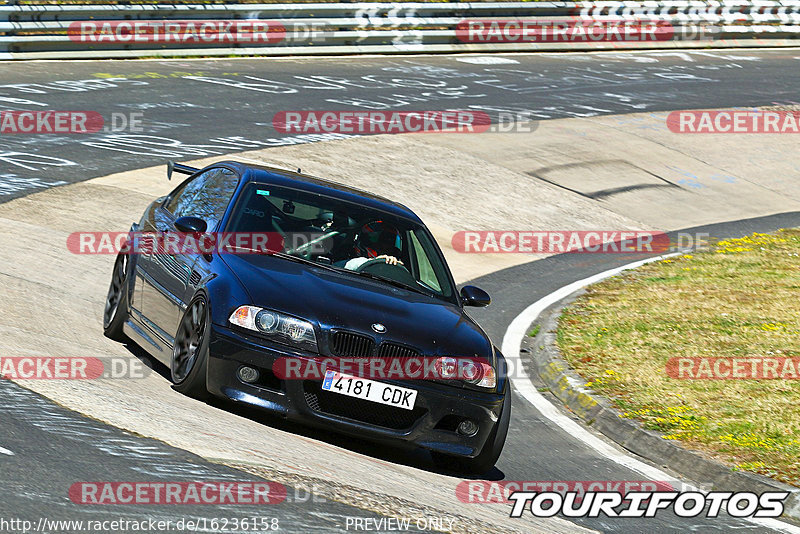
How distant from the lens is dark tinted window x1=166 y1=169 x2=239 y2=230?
8.39 metres

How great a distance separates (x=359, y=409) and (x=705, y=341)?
530cm

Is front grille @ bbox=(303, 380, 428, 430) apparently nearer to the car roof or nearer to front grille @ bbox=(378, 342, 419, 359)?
front grille @ bbox=(378, 342, 419, 359)

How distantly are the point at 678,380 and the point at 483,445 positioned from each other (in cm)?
322

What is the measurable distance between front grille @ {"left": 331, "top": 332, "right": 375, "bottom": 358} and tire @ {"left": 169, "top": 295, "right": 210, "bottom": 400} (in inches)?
29.9

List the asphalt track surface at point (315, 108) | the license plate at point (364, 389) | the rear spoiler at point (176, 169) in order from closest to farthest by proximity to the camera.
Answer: the asphalt track surface at point (315, 108)
the license plate at point (364, 389)
the rear spoiler at point (176, 169)

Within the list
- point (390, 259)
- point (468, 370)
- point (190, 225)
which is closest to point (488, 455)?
point (468, 370)

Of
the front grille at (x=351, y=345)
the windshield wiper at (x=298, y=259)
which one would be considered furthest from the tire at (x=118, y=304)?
the front grille at (x=351, y=345)

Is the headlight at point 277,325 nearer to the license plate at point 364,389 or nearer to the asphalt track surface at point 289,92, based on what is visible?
the license plate at point 364,389

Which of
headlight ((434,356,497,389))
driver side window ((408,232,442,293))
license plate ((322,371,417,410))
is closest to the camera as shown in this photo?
license plate ((322,371,417,410))

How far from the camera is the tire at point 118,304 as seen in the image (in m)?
8.77

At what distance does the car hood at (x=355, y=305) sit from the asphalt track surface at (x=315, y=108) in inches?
38.5

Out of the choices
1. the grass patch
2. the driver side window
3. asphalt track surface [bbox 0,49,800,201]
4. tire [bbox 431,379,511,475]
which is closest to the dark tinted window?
the driver side window

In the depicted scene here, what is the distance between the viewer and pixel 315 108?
20.2 meters

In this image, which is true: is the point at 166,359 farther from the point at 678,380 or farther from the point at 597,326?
the point at 597,326
